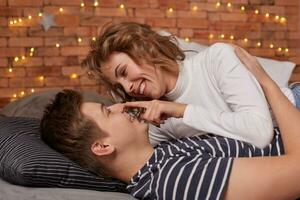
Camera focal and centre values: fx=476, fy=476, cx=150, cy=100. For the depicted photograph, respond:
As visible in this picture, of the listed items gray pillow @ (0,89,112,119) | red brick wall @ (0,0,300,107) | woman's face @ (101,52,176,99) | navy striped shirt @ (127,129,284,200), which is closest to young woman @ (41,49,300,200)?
navy striped shirt @ (127,129,284,200)

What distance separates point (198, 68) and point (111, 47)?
12.1 inches

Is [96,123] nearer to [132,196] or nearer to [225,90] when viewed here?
[132,196]

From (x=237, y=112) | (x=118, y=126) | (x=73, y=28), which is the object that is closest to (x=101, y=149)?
(x=118, y=126)

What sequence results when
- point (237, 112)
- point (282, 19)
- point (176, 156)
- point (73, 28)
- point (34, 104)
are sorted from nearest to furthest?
point (176, 156) < point (237, 112) < point (34, 104) < point (73, 28) < point (282, 19)

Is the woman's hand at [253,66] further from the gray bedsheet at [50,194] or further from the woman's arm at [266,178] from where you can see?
the gray bedsheet at [50,194]

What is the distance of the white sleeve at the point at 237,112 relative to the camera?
1251mm

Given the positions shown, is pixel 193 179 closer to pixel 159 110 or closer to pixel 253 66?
pixel 159 110

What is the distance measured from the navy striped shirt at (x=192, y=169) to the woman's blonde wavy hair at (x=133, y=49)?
0.45 meters

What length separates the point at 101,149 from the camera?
1197 millimetres

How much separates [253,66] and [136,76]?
39cm

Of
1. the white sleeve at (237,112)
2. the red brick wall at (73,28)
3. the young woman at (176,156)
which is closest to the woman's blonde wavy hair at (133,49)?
the white sleeve at (237,112)

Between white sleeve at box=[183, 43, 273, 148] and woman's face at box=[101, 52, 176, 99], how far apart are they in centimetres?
22

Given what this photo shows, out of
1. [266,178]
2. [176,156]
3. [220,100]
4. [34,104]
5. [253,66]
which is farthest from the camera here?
[34,104]

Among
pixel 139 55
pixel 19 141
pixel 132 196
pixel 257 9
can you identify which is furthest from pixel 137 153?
pixel 257 9
